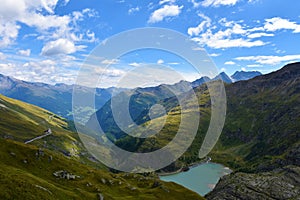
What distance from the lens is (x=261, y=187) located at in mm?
144375

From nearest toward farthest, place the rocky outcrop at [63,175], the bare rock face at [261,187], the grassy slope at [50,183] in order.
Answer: the grassy slope at [50,183]
the rocky outcrop at [63,175]
the bare rock face at [261,187]

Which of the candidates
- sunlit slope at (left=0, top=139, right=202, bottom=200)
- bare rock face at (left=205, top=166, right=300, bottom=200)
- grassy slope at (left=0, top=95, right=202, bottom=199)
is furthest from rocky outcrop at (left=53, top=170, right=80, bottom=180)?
bare rock face at (left=205, top=166, right=300, bottom=200)

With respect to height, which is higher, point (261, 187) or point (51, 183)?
point (51, 183)

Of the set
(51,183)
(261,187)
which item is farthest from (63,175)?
(261,187)

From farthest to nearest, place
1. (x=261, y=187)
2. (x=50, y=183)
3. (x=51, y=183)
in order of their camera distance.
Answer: (x=261, y=187)
(x=51, y=183)
(x=50, y=183)

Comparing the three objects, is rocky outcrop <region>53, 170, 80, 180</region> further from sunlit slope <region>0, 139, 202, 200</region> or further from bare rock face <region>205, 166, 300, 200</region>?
bare rock face <region>205, 166, 300, 200</region>

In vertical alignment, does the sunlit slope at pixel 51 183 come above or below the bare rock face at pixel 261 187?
above

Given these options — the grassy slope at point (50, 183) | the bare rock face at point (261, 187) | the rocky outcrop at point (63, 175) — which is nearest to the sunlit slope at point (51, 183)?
the grassy slope at point (50, 183)

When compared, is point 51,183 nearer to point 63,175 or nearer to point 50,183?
point 50,183

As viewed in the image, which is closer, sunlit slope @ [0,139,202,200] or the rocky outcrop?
sunlit slope @ [0,139,202,200]

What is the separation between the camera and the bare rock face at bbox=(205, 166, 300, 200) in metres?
136

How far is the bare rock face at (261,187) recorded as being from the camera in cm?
13562

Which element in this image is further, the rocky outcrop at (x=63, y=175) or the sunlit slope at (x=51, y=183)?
the rocky outcrop at (x=63, y=175)

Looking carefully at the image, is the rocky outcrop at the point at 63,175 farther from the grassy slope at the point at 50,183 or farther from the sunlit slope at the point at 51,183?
the grassy slope at the point at 50,183
